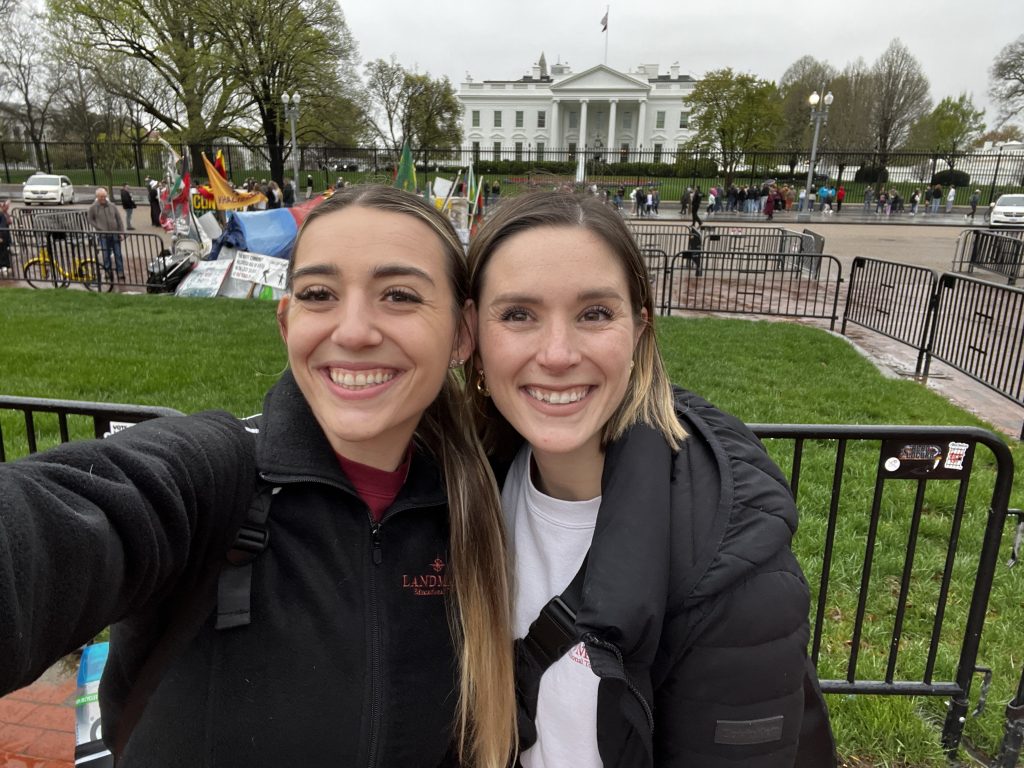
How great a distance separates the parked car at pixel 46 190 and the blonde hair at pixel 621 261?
38017 millimetres

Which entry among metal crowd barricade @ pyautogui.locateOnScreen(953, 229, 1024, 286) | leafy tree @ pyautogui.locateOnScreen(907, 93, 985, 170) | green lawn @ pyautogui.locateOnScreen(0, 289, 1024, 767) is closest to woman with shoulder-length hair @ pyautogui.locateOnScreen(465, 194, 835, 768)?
green lawn @ pyautogui.locateOnScreen(0, 289, 1024, 767)

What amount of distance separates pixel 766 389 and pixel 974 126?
7062 centimetres

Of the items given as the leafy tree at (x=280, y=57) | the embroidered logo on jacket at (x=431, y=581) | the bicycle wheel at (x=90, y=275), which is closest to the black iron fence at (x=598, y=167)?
the leafy tree at (x=280, y=57)

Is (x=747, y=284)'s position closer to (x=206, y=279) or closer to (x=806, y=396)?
(x=806, y=396)

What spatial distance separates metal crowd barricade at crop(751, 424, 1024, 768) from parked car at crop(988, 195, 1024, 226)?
98.5 ft

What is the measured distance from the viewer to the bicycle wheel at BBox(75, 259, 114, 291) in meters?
12.6

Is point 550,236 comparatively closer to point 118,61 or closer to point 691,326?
point 691,326

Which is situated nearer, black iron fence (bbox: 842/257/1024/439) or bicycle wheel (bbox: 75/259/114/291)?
black iron fence (bbox: 842/257/1024/439)

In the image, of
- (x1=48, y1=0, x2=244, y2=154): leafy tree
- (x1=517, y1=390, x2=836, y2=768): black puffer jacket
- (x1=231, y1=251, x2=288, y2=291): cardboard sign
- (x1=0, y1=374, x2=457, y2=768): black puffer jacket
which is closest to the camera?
(x1=0, y1=374, x2=457, y2=768): black puffer jacket

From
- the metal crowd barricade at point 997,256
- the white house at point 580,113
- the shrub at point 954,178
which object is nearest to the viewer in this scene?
the metal crowd barricade at point 997,256

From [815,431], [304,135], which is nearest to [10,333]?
[815,431]

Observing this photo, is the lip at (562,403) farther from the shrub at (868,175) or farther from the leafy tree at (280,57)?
the shrub at (868,175)

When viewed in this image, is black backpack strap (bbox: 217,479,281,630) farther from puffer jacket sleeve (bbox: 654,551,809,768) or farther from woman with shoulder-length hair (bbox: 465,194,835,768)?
puffer jacket sleeve (bbox: 654,551,809,768)

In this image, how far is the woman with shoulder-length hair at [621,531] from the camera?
1.21 metres
